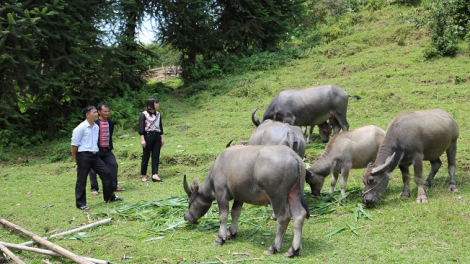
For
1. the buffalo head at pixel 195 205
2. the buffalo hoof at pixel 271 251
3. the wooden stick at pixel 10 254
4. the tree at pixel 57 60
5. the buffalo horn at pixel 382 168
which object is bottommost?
the wooden stick at pixel 10 254

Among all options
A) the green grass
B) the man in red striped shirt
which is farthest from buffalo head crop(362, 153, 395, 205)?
the man in red striped shirt

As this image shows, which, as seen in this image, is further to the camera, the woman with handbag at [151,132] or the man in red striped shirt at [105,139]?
the woman with handbag at [151,132]

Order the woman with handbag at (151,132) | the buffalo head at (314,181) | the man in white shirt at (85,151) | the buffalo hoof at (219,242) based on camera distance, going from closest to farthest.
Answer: the buffalo hoof at (219,242) → the buffalo head at (314,181) → the man in white shirt at (85,151) → the woman with handbag at (151,132)

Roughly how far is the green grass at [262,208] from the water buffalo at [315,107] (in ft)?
2.82

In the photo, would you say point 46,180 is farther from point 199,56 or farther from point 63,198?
point 199,56

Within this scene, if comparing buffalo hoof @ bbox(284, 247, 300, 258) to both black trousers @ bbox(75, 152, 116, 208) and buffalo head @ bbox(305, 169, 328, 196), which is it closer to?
buffalo head @ bbox(305, 169, 328, 196)

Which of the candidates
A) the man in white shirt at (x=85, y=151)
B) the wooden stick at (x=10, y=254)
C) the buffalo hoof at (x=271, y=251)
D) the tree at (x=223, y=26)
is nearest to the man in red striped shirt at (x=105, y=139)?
the man in white shirt at (x=85, y=151)

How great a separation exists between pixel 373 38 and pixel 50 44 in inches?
527

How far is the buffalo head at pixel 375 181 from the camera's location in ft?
24.3

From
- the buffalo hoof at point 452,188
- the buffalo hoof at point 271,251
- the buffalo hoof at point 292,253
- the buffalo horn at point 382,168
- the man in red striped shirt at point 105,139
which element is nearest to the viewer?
the buffalo hoof at point 292,253

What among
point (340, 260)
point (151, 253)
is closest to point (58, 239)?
point (151, 253)

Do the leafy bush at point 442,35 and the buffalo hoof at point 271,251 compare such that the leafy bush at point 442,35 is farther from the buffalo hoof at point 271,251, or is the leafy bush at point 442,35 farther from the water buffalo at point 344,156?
the buffalo hoof at point 271,251

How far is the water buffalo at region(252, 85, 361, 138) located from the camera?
481 inches

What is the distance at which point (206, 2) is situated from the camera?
21.0m
